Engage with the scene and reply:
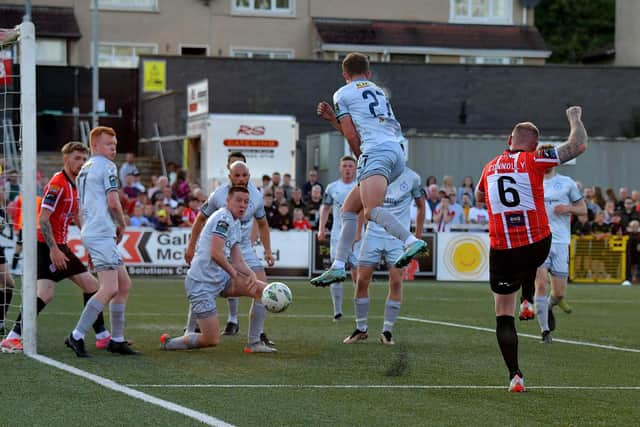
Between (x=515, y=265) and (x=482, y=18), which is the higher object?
(x=482, y=18)

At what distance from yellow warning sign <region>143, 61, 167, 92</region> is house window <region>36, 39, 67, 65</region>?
718cm

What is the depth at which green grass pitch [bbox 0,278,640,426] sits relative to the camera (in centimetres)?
846

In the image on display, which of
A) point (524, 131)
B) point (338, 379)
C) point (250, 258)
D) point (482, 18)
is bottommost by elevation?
point (338, 379)

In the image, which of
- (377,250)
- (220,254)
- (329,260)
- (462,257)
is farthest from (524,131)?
(462,257)

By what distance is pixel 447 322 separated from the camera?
1681cm

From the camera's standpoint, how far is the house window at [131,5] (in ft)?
157

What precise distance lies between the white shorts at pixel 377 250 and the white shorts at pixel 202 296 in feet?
7.65

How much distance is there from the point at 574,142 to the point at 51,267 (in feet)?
18.3

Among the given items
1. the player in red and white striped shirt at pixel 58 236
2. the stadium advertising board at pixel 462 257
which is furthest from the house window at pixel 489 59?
the player in red and white striped shirt at pixel 58 236

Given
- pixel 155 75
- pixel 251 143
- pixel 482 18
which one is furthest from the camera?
pixel 482 18

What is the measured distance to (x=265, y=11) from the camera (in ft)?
163

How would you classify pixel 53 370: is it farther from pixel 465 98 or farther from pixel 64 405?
pixel 465 98

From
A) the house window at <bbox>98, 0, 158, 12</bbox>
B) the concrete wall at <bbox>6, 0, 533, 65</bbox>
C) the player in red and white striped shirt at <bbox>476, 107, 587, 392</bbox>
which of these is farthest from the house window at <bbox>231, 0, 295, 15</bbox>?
the player in red and white striped shirt at <bbox>476, 107, 587, 392</bbox>

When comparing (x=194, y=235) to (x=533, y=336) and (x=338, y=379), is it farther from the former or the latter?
(x=533, y=336)
